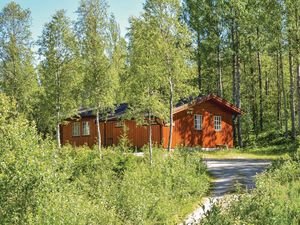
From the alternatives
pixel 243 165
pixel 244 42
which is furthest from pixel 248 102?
pixel 243 165

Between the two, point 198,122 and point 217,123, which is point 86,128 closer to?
point 198,122

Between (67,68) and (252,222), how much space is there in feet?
67.3

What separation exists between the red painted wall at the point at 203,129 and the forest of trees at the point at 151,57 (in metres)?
1.68

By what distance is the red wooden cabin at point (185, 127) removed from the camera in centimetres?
2973

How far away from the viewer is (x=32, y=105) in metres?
33.7

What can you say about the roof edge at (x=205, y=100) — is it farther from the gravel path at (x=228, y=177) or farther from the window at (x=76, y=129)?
the window at (x=76, y=129)

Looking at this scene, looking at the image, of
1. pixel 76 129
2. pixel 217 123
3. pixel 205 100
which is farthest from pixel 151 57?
pixel 76 129

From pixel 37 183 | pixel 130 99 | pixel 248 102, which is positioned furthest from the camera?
pixel 248 102

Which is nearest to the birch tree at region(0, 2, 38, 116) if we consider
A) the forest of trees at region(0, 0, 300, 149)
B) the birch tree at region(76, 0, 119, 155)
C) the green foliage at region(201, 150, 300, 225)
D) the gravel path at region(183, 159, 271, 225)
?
the forest of trees at region(0, 0, 300, 149)

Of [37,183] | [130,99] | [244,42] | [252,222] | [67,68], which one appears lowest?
[252,222]

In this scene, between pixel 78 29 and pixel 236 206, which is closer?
pixel 236 206

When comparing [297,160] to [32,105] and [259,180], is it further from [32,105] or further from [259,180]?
[32,105]

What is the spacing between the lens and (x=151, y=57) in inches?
765

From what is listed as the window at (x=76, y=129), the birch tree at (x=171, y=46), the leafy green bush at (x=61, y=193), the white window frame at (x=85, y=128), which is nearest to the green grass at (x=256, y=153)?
the birch tree at (x=171, y=46)
